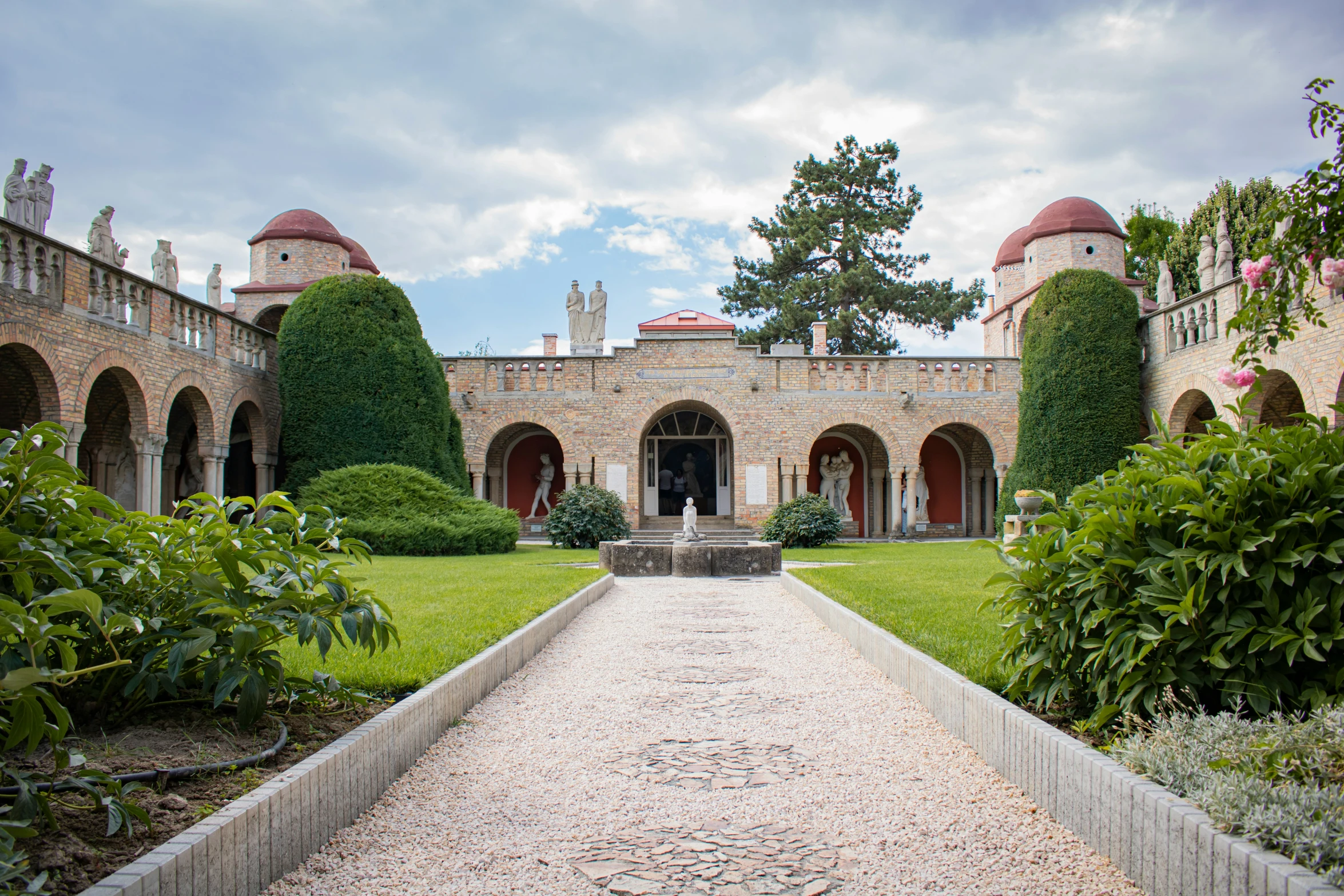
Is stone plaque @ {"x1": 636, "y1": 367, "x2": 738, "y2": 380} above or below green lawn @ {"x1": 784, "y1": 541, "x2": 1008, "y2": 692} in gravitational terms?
above

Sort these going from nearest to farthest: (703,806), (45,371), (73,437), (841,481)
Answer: (703,806)
(45,371)
(73,437)
(841,481)

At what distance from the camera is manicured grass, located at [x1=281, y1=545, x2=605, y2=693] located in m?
4.83

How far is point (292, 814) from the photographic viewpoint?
2.76 meters

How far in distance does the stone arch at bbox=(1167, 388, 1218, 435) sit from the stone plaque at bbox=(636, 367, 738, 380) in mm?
11412

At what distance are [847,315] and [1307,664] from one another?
3289cm

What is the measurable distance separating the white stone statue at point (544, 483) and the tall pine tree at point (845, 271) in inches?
555

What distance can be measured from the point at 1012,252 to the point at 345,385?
2386 centimetres

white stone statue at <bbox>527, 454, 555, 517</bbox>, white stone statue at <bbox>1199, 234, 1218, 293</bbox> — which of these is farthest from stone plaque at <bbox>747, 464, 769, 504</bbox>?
white stone statue at <bbox>1199, 234, 1218, 293</bbox>

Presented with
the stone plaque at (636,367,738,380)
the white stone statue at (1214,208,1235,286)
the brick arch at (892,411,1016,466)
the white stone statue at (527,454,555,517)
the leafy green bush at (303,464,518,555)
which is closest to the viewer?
the leafy green bush at (303,464,518,555)

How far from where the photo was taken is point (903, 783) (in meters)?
3.75

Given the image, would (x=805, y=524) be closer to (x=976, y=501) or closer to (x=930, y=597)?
(x=976, y=501)

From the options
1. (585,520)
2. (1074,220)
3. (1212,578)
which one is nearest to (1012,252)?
(1074,220)

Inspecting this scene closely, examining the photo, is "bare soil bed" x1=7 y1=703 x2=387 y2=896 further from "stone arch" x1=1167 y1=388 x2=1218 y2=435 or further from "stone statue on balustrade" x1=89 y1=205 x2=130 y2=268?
"stone arch" x1=1167 y1=388 x2=1218 y2=435

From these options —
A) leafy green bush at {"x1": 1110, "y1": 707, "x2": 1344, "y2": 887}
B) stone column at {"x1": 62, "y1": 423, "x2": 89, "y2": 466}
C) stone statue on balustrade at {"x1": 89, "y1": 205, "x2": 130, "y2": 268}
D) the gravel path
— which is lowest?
the gravel path
